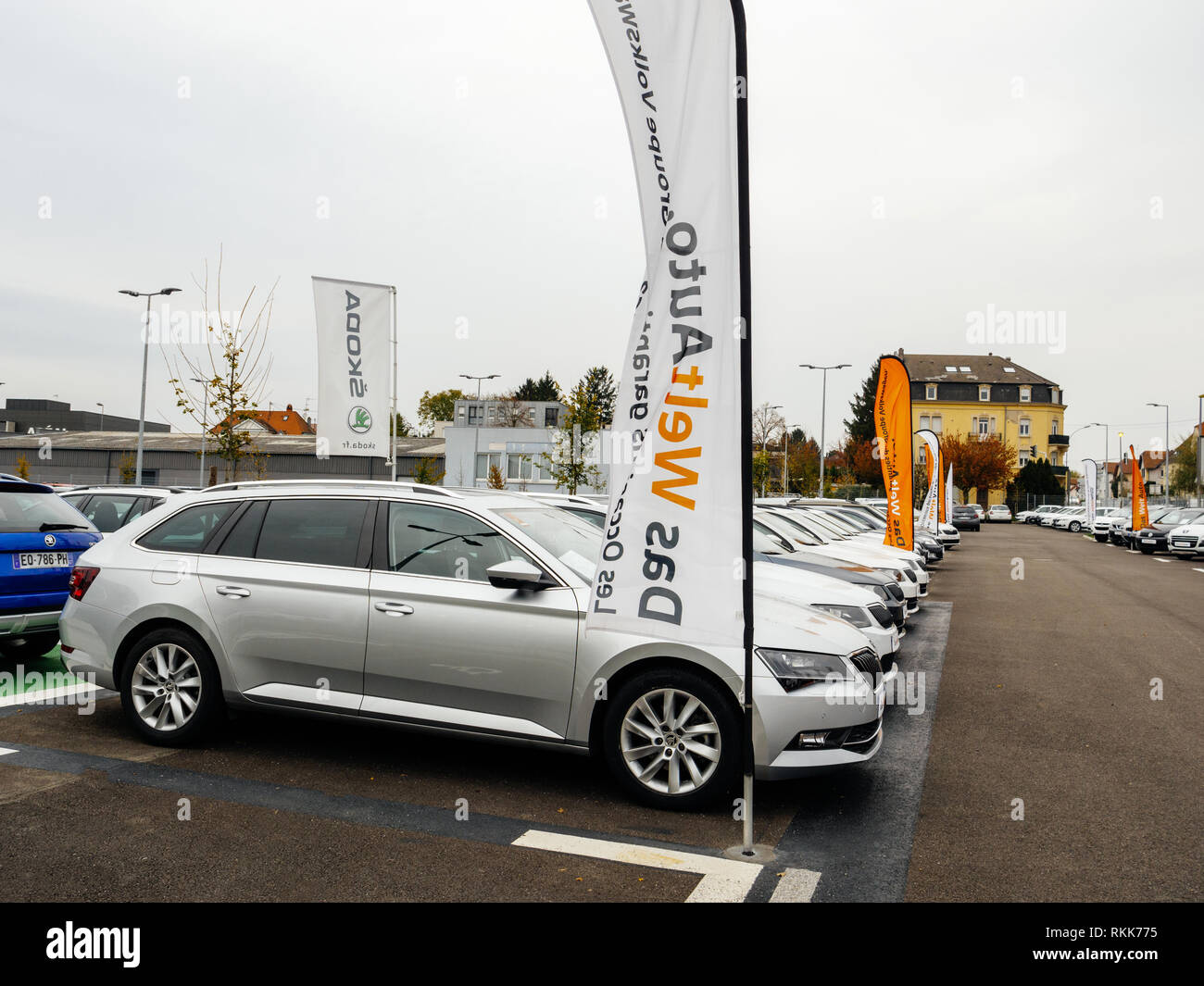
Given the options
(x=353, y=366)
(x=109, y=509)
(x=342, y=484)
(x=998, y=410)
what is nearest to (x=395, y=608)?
(x=342, y=484)

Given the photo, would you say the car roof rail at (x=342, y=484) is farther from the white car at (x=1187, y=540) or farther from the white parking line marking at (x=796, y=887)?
the white car at (x=1187, y=540)

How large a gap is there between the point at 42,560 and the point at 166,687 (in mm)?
2617

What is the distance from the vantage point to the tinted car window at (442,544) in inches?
207

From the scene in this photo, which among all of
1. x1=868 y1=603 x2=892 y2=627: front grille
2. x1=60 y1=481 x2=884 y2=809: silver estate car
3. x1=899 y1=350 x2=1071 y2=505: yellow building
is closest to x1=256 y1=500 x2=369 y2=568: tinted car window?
x1=60 y1=481 x2=884 y2=809: silver estate car

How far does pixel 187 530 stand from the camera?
6.09 metres

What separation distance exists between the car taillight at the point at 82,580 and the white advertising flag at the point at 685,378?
3609 millimetres

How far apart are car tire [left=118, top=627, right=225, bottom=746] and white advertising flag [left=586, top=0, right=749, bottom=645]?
2.66 m

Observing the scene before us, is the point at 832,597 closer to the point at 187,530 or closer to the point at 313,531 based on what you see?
the point at 313,531

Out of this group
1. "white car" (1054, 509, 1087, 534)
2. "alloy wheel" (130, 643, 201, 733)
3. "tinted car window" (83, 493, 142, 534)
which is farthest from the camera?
"white car" (1054, 509, 1087, 534)

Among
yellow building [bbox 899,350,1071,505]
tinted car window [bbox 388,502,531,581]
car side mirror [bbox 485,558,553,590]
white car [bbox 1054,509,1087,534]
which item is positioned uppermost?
yellow building [bbox 899,350,1071,505]

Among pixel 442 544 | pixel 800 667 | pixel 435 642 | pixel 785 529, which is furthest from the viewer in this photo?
pixel 785 529

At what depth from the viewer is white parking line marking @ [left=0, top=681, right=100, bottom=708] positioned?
6.84 meters

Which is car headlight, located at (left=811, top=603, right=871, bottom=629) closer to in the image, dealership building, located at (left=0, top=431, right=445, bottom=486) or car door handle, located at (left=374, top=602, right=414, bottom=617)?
car door handle, located at (left=374, top=602, right=414, bottom=617)
